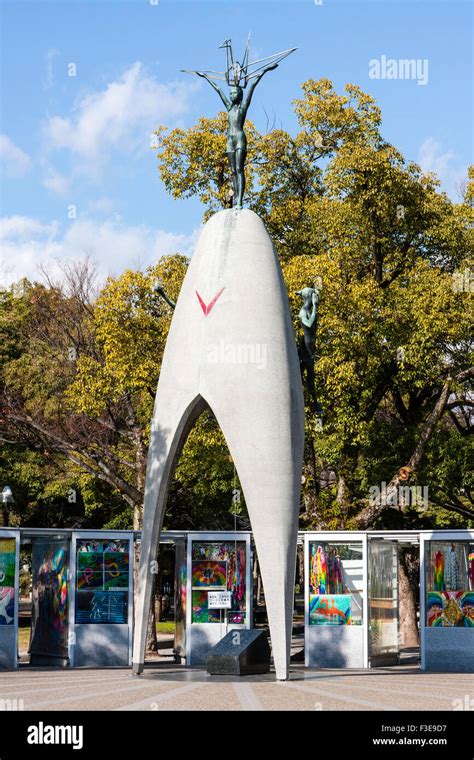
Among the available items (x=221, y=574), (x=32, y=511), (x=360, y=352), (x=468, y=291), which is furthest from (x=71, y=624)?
(x=32, y=511)

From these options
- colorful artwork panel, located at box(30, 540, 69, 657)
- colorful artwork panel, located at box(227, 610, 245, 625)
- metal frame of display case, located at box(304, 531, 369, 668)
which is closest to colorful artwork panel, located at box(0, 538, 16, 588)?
colorful artwork panel, located at box(30, 540, 69, 657)

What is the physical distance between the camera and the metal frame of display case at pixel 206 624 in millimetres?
21750

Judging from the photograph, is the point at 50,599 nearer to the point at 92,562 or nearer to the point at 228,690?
the point at 92,562

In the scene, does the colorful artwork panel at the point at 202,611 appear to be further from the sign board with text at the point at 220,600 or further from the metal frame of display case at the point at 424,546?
the metal frame of display case at the point at 424,546

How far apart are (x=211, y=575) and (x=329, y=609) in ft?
7.94

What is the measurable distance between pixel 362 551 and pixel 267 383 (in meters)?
5.54

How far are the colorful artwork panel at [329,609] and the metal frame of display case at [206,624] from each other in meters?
1.28

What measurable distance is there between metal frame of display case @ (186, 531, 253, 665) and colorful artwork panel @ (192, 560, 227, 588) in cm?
17

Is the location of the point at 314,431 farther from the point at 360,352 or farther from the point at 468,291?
the point at 468,291

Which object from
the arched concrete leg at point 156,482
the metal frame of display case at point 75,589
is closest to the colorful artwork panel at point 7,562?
the metal frame of display case at point 75,589

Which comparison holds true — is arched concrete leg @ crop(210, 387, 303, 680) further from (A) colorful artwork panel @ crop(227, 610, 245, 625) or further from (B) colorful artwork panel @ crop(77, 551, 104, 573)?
(B) colorful artwork panel @ crop(77, 551, 104, 573)

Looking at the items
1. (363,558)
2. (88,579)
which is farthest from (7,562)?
(363,558)

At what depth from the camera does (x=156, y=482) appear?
18.7 meters

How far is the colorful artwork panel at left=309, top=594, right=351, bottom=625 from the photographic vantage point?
21875mm
